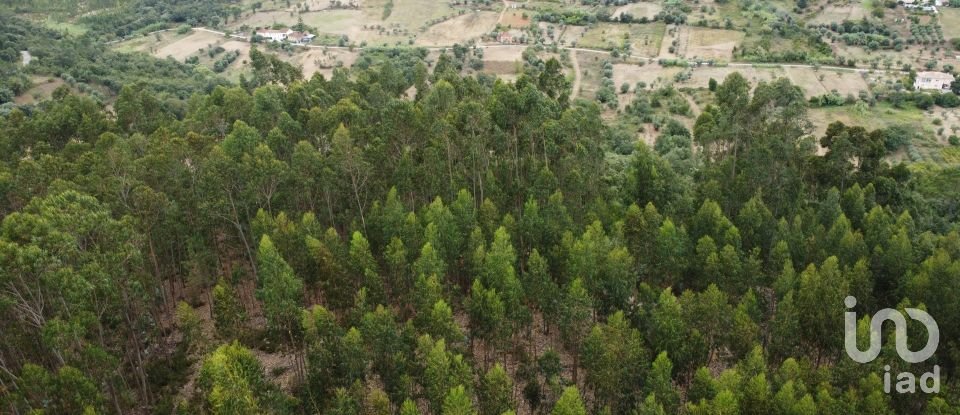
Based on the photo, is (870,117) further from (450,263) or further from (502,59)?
(450,263)

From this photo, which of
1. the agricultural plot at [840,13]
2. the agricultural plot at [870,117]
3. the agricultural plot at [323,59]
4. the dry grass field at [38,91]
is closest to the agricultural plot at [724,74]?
the agricultural plot at [870,117]

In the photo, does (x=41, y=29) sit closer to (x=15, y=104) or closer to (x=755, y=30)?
(x=15, y=104)

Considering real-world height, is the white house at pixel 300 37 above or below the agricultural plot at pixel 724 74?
above

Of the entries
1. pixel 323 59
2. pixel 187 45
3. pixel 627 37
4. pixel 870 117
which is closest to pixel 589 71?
pixel 627 37

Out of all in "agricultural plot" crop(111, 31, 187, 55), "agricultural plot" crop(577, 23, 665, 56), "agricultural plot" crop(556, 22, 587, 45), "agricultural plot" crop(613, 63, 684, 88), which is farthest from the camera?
"agricultural plot" crop(111, 31, 187, 55)

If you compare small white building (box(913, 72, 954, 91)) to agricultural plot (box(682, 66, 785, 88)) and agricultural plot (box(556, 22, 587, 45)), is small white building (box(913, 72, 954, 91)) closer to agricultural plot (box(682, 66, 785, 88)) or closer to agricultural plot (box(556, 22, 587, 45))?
agricultural plot (box(682, 66, 785, 88))

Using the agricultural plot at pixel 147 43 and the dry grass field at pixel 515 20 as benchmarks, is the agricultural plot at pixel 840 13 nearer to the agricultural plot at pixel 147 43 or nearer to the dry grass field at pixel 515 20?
the dry grass field at pixel 515 20

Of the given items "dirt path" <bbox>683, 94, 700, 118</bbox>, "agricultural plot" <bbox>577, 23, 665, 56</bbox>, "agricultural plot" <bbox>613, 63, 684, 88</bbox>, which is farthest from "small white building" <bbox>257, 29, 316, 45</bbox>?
"dirt path" <bbox>683, 94, 700, 118</bbox>
